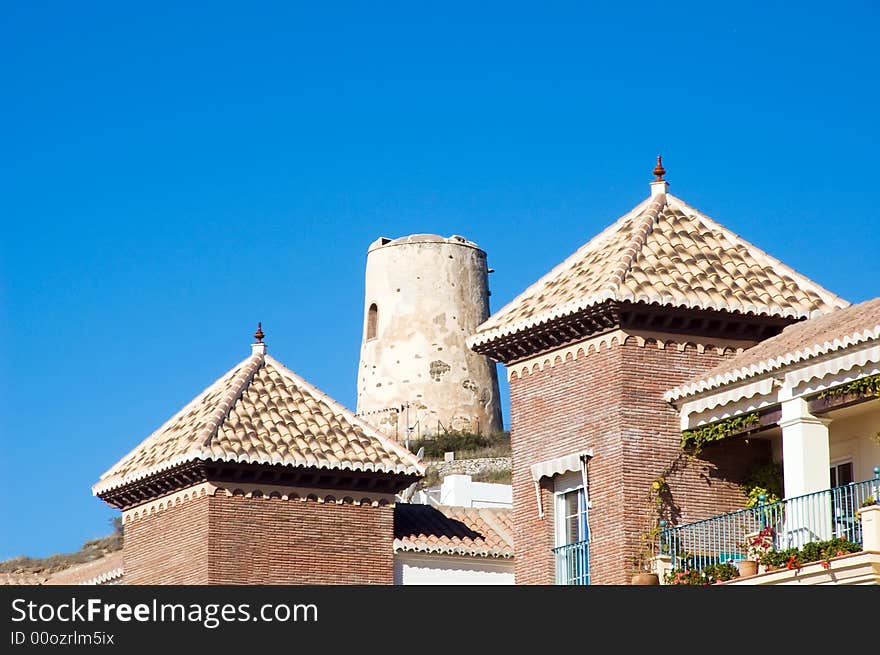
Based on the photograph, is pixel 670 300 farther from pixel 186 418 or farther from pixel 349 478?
pixel 186 418

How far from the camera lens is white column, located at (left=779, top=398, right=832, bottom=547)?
2975 cm

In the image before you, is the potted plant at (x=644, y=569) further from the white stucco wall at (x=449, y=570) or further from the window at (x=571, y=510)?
the white stucco wall at (x=449, y=570)

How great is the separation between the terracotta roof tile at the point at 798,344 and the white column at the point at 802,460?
2.18 ft

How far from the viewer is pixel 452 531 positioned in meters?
39.1

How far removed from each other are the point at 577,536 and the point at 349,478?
17.0 ft

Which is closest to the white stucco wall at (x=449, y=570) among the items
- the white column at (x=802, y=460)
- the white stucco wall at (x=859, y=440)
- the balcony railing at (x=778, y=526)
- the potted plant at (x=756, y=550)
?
the balcony railing at (x=778, y=526)

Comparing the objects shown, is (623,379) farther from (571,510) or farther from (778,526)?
(778,526)

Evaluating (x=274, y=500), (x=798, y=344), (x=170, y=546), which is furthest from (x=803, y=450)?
(x=170, y=546)

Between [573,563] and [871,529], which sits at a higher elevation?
[573,563]

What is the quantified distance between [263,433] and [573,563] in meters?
6.29

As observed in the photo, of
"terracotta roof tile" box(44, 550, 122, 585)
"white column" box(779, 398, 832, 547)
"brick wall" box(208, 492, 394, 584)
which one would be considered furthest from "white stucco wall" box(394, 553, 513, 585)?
"white column" box(779, 398, 832, 547)

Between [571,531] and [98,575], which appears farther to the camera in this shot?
[98,575]

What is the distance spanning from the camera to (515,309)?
35.5 m
